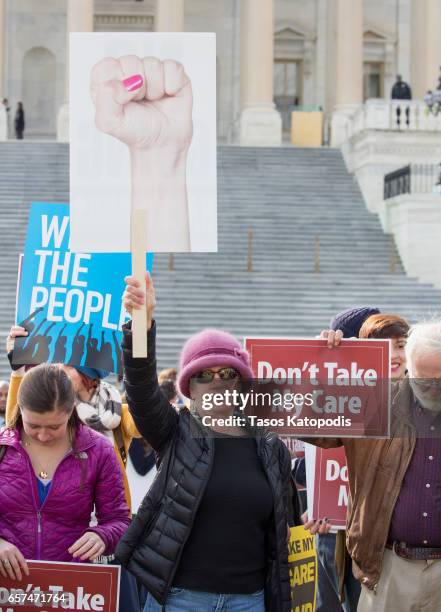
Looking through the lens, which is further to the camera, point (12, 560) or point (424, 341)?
point (12, 560)

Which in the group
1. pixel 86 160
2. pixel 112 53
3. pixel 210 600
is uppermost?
pixel 112 53

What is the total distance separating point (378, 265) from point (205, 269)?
392 centimetres

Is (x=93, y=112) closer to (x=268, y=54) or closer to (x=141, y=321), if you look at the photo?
(x=141, y=321)

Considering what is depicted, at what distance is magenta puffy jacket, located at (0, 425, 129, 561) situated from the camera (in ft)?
19.0

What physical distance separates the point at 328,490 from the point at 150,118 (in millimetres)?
2133

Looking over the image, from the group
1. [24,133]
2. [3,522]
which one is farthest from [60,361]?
[24,133]

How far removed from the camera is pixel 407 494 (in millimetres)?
5609

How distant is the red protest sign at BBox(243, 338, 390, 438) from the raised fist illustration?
4.90 feet

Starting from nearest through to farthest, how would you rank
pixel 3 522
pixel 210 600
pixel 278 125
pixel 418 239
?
pixel 210 600 → pixel 3 522 → pixel 418 239 → pixel 278 125

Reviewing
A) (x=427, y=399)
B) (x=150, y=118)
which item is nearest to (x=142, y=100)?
(x=150, y=118)

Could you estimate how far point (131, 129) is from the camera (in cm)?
680

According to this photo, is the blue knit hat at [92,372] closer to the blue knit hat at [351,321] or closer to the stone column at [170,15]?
the blue knit hat at [351,321]

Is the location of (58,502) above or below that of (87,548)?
above

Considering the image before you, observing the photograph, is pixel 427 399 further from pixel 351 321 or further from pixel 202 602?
pixel 351 321
